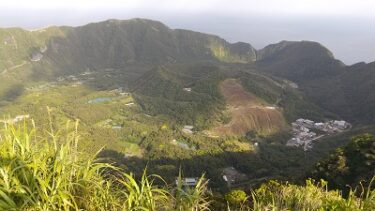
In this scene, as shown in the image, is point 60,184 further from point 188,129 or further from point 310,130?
point 310,130

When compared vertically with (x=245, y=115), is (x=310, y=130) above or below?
below

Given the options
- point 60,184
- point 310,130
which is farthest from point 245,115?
point 60,184

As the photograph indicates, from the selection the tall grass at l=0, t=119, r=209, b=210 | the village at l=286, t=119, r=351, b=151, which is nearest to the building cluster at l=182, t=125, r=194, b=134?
the village at l=286, t=119, r=351, b=151

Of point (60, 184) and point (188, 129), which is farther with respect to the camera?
point (188, 129)

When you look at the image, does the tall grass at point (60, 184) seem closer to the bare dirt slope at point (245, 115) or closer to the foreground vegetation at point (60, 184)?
the foreground vegetation at point (60, 184)

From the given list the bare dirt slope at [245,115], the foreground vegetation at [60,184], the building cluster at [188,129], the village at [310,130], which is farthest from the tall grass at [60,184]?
the building cluster at [188,129]

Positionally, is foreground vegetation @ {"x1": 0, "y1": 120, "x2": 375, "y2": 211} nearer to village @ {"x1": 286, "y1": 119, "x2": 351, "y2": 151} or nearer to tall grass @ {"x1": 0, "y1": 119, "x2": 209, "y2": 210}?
tall grass @ {"x1": 0, "y1": 119, "x2": 209, "y2": 210}
